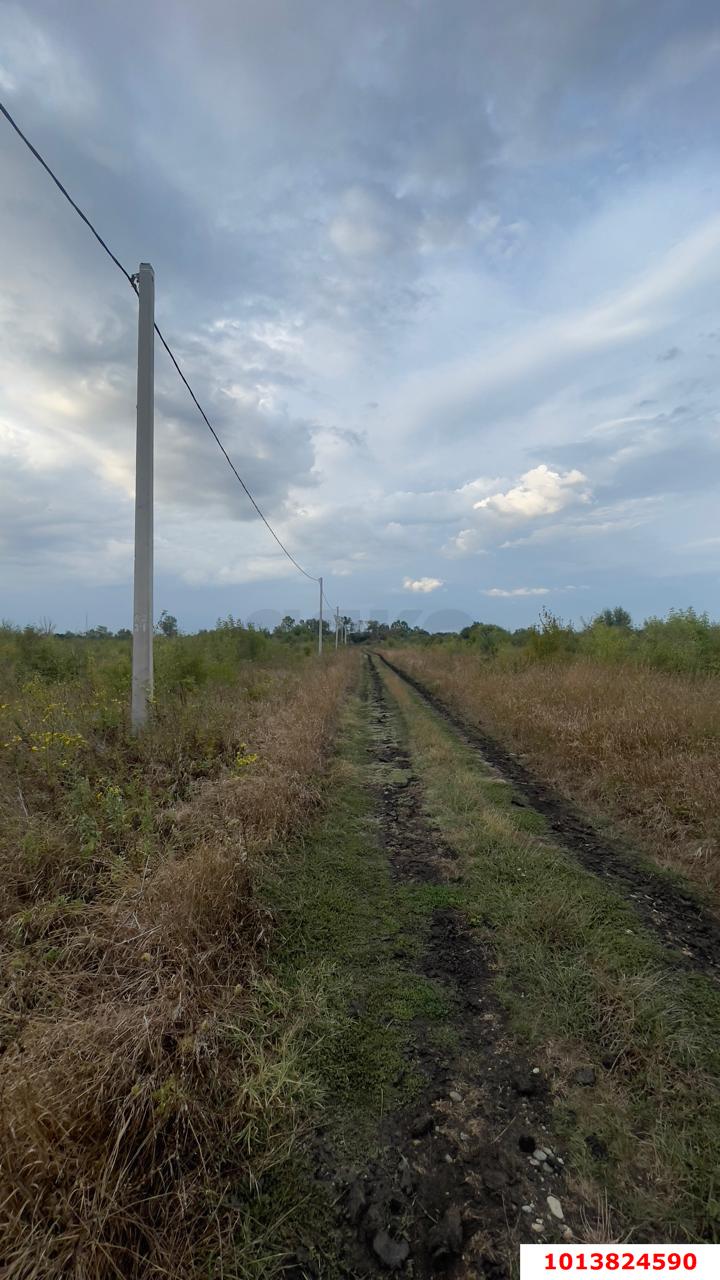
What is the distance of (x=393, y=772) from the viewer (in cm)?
730

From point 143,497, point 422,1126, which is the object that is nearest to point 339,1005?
point 422,1126

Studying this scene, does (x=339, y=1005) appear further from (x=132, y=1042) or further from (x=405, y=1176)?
(x=132, y=1042)

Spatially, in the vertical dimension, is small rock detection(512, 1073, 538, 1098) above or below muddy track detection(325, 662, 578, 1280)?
above

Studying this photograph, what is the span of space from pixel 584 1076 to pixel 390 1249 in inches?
41.7

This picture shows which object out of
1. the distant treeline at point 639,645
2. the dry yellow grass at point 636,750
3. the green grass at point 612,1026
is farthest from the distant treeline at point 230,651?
the green grass at point 612,1026

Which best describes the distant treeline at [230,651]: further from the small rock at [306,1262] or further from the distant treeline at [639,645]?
the small rock at [306,1262]

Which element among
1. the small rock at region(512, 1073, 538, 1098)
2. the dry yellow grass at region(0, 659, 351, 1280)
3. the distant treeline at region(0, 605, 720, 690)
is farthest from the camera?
the distant treeline at region(0, 605, 720, 690)

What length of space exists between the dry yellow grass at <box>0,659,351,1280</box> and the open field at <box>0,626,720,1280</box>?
12 mm

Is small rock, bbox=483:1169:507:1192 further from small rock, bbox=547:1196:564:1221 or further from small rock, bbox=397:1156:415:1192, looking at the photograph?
small rock, bbox=397:1156:415:1192

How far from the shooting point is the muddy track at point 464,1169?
5.49 ft

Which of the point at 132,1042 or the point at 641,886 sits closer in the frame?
the point at 132,1042

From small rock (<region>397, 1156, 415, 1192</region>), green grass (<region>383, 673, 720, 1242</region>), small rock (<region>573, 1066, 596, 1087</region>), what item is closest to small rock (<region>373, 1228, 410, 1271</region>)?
small rock (<region>397, 1156, 415, 1192</region>)

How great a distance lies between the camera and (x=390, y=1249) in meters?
1.67

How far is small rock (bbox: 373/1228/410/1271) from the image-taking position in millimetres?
1638
